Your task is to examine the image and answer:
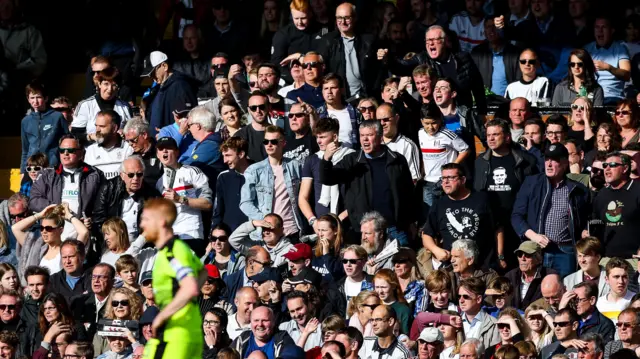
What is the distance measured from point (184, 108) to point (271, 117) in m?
1.15

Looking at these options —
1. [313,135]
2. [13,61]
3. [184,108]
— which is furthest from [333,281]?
[13,61]

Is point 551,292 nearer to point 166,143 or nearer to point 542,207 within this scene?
point 542,207

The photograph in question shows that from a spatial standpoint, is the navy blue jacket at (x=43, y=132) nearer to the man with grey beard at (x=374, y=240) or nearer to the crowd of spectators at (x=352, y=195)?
the crowd of spectators at (x=352, y=195)

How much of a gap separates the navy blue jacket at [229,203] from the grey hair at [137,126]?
1221 mm

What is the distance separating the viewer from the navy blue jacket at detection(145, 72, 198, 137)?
1967 cm

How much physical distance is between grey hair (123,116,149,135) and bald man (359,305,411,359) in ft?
14.1

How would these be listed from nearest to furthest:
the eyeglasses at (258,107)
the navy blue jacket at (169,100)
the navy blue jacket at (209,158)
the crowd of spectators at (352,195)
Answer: the crowd of spectators at (352,195)
the eyeglasses at (258,107)
the navy blue jacket at (209,158)
the navy blue jacket at (169,100)

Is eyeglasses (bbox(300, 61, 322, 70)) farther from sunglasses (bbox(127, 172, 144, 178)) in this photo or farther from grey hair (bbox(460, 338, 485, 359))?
grey hair (bbox(460, 338, 485, 359))

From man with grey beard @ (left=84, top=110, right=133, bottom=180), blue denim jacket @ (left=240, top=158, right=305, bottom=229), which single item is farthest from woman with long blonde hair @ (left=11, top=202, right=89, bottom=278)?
blue denim jacket @ (left=240, top=158, right=305, bottom=229)

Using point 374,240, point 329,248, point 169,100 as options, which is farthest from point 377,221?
point 169,100

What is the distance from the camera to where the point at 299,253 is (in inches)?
664

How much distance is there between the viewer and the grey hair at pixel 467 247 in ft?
54.3

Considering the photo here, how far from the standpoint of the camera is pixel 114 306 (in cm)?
1670

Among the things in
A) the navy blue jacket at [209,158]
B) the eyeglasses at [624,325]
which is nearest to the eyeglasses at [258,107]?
the navy blue jacket at [209,158]
